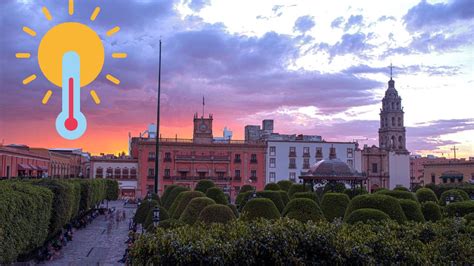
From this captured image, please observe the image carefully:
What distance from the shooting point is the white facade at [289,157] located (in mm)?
76250

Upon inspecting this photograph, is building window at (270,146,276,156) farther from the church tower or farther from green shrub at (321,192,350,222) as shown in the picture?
green shrub at (321,192,350,222)

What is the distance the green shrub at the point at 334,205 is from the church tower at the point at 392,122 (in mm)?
76136

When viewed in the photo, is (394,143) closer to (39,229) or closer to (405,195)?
(405,195)

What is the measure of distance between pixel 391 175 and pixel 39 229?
67.9 m

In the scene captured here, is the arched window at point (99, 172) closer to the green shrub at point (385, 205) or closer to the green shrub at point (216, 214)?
the green shrub at point (216, 214)

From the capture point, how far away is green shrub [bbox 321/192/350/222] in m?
29.1

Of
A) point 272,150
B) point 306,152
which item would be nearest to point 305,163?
point 306,152

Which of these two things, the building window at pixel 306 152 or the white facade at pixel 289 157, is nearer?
the white facade at pixel 289 157

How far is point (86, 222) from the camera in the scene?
4656 cm

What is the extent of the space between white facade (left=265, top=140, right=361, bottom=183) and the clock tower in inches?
388

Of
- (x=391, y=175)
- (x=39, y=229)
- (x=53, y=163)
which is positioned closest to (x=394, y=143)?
(x=391, y=175)

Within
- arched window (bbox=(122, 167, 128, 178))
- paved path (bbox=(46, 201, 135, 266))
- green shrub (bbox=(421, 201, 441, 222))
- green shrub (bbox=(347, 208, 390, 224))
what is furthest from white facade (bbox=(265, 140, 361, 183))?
green shrub (bbox=(347, 208, 390, 224))

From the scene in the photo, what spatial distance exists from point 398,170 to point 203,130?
34.4m

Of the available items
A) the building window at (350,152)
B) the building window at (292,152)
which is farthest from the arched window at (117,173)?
the building window at (350,152)
